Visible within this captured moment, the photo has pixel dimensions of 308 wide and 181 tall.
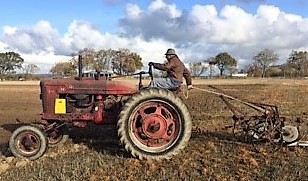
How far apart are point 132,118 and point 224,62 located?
120 metres

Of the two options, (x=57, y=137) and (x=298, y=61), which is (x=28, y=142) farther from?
(x=298, y=61)

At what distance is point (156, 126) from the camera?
27.8ft

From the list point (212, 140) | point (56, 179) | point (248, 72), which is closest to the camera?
point (56, 179)

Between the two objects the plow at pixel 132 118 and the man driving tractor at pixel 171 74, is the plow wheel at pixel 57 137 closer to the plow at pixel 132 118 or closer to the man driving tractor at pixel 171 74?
the plow at pixel 132 118

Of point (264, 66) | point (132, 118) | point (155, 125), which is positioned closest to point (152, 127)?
point (155, 125)

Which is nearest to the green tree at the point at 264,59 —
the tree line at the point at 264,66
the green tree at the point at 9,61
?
the tree line at the point at 264,66

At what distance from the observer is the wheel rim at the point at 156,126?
27.7 feet

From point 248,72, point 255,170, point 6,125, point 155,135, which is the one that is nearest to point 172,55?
point 155,135

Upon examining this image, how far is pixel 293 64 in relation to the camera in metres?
117

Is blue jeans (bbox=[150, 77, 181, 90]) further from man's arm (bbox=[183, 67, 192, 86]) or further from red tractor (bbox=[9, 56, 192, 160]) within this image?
man's arm (bbox=[183, 67, 192, 86])

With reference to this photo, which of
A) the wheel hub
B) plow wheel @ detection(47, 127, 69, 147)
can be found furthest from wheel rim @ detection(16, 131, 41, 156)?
the wheel hub

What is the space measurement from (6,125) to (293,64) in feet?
360

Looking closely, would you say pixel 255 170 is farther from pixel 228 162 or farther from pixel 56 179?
pixel 56 179

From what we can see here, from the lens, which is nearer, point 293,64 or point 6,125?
point 6,125
